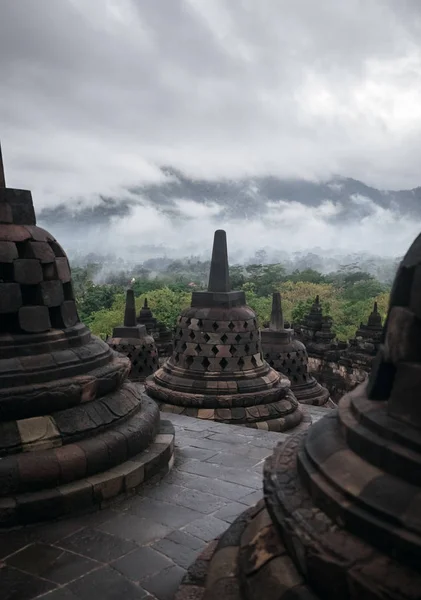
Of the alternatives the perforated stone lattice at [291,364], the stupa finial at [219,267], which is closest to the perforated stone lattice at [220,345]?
the stupa finial at [219,267]

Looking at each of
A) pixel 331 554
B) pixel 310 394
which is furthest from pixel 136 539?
pixel 310 394

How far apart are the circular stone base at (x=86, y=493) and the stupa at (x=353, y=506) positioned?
1.41 meters

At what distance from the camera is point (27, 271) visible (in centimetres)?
415

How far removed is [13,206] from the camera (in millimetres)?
4270

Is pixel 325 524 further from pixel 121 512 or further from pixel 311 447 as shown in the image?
pixel 121 512

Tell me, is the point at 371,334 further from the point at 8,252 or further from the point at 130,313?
the point at 8,252

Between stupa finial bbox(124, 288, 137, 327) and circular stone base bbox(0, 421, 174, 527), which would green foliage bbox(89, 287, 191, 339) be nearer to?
stupa finial bbox(124, 288, 137, 327)

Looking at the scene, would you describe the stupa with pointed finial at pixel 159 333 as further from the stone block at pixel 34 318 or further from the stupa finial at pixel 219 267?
the stone block at pixel 34 318

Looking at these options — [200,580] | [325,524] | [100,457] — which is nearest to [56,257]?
[100,457]

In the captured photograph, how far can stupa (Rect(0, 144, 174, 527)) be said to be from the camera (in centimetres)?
359

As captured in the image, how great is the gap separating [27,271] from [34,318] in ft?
1.31

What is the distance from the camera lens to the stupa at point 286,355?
1133cm

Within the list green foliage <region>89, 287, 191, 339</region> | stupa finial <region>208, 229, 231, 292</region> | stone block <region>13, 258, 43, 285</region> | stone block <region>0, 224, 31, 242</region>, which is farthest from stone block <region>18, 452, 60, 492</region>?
green foliage <region>89, 287, 191, 339</region>

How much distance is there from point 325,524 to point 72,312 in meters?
3.22
